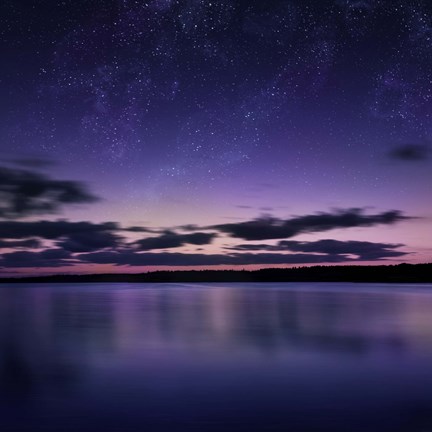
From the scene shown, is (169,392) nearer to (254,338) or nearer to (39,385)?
Result: (39,385)

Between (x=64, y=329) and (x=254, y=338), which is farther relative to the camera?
(x=64, y=329)

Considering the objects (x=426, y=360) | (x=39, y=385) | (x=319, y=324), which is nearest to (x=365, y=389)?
(x=426, y=360)

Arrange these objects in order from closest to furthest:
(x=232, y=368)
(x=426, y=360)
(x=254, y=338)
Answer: (x=232, y=368) < (x=426, y=360) < (x=254, y=338)

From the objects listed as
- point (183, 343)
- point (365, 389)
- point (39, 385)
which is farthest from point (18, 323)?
point (365, 389)

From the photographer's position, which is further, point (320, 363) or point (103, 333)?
point (103, 333)

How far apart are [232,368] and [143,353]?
6047mm

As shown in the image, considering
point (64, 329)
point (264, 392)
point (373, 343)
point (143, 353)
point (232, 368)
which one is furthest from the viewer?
point (64, 329)

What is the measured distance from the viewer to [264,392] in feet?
52.4

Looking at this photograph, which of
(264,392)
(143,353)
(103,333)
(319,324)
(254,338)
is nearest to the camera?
(264,392)

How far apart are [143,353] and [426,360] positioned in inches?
498

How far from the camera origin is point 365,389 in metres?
16.5

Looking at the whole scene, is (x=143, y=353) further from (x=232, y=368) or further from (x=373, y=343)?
(x=373, y=343)

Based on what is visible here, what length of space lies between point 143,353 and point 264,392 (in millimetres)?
10453

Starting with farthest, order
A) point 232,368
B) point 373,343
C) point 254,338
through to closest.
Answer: point 254,338 → point 373,343 → point 232,368
